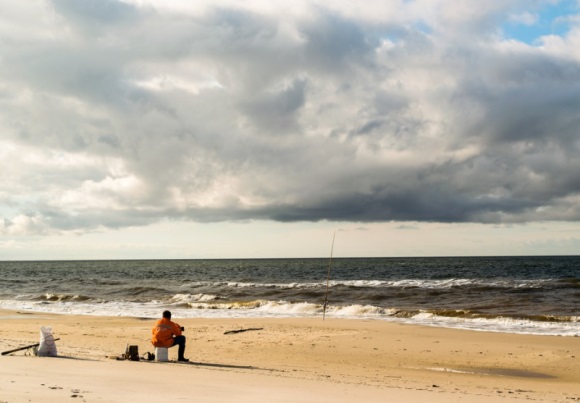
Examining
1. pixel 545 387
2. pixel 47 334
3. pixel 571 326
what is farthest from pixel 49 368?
pixel 571 326

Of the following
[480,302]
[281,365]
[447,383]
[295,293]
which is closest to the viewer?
[447,383]

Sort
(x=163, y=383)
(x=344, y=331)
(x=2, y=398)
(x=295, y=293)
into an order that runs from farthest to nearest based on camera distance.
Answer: (x=295, y=293)
(x=344, y=331)
(x=163, y=383)
(x=2, y=398)

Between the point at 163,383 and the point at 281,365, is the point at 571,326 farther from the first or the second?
the point at 163,383

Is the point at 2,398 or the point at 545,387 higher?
the point at 2,398

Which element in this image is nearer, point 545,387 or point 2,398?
point 2,398

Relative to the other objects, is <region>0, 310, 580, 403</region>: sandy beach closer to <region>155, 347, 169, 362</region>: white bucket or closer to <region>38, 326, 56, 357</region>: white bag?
<region>38, 326, 56, 357</region>: white bag

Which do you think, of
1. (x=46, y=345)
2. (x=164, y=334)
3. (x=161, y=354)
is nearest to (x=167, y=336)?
(x=164, y=334)

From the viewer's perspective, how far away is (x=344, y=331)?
1730 centimetres

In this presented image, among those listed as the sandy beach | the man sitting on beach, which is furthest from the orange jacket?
the sandy beach

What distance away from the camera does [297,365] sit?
1182 cm

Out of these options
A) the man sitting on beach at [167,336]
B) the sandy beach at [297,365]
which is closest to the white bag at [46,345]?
the sandy beach at [297,365]

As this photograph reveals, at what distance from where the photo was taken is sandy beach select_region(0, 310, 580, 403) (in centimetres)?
787

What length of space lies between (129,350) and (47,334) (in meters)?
1.58

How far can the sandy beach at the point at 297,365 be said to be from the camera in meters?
7.87
